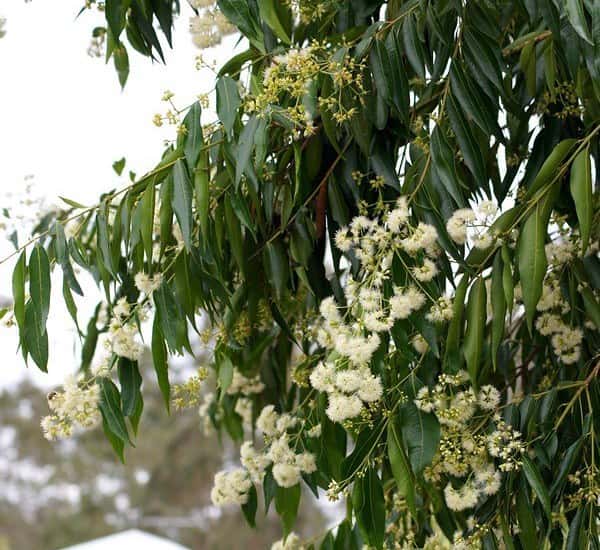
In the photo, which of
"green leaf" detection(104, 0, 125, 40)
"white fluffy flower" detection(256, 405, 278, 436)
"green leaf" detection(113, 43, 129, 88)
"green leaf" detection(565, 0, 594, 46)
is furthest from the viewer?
"green leaf" detection(113, 43, 129, 88)

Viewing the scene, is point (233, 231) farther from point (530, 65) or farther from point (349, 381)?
point (530, 65)

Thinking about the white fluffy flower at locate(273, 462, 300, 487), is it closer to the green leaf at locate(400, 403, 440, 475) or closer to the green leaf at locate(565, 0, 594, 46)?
the green leaf at locate(400, 403, 440, 475)

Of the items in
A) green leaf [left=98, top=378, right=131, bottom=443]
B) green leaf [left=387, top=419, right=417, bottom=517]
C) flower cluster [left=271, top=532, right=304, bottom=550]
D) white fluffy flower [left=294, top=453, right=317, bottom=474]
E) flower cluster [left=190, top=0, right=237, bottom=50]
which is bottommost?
flower cluster [left=271, top=532, right=304, bottom=550]

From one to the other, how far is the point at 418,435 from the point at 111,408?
0.44 meters

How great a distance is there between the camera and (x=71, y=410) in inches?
56.6

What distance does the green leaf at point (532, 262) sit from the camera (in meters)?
1.34

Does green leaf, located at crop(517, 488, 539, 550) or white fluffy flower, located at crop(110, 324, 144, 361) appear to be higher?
white fluffy flower, located at crop(110, 324, 144, 361)

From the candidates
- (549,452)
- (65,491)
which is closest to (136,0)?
(549,452)

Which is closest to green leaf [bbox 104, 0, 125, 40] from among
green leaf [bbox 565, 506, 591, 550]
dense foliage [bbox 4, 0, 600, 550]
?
dense foliage [bbox 4, 0, 600, 550]

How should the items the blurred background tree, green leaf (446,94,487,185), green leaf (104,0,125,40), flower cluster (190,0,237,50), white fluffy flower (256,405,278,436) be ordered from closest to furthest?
green leaf (446,94,487,185), green leaf (104,0,125,40), white fluffy flower (256,405,278,436), flower cluster (190,0,237,50), the blurred background tree

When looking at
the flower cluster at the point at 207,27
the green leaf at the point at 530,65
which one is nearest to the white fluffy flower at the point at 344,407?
the green leaf at the point at 530,65

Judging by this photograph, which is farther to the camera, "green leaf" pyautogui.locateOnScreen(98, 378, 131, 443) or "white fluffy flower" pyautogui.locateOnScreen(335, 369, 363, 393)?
"green leaf" pyautogui.locateOnScreen(98, 378, 131, 443)

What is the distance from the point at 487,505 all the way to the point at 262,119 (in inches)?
27.0

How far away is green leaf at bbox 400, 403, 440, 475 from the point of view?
1361 mm
